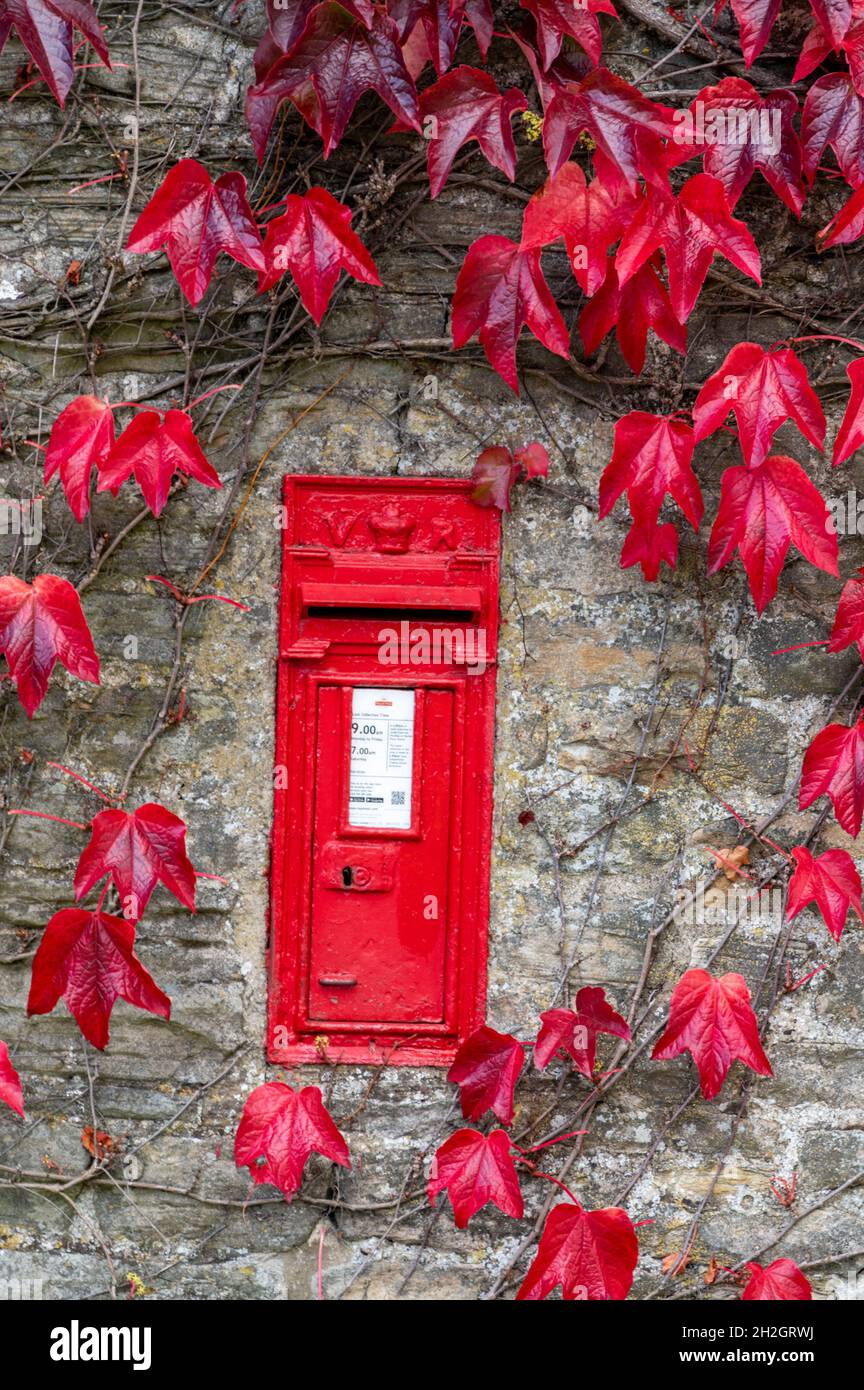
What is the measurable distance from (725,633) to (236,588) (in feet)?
3.81

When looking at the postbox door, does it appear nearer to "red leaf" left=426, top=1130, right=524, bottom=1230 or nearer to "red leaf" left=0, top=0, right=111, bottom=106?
"red leaf" left=426, top=1130, right=524, bottom=1230

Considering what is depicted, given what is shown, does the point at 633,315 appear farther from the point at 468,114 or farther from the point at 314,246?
→ the point at 314,246

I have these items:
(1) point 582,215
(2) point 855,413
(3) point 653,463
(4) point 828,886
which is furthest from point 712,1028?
(1) point 582,215

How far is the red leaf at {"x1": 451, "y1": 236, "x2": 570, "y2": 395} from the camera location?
2383mm

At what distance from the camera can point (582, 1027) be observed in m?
2.60

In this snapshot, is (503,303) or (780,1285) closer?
(503,303)

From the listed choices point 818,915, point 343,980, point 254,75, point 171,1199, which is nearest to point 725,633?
point 818,915

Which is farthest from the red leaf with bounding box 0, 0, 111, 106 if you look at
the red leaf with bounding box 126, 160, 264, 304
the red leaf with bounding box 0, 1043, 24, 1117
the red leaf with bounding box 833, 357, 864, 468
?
the red leaf with bounding box 0, 1043, 24, 1117

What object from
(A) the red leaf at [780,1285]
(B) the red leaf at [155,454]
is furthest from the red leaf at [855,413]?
(A) the red leaf at [780,1285]

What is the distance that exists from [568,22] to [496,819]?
1.73 meters

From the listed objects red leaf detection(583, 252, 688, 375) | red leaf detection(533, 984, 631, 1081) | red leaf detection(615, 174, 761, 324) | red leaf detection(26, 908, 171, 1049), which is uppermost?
red leaf detection(615, 174, 761, 324)

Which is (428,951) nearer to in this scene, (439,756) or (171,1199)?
(439,756)

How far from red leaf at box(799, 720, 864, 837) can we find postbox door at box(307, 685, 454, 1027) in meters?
Result: 0.81

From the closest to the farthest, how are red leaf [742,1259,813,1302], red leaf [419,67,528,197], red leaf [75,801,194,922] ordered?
red leaf [419,67,528,197], red leaf [75,801,194,922], red leaf [742,1259,813,1302]
